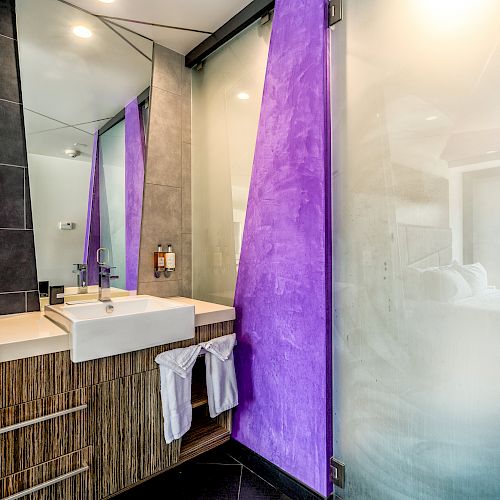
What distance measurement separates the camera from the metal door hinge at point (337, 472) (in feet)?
5.41

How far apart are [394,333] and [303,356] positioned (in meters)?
0.49

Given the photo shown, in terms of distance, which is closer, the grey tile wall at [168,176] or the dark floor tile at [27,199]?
the dark floor tile at [27,199]

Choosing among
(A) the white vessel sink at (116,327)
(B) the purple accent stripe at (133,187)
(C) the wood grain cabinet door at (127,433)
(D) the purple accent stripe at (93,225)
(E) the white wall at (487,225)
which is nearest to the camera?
(E) the white wall at (487,225)

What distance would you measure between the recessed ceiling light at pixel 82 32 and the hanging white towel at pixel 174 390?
6.51 ft

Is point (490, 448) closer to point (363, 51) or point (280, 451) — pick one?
point (280, 451)

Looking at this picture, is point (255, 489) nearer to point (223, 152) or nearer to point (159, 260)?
point (159, 260)

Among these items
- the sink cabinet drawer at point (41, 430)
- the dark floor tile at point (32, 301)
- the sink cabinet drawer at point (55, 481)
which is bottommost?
the sink cabinet drawer at point (55, 481)

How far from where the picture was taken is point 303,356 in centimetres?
178

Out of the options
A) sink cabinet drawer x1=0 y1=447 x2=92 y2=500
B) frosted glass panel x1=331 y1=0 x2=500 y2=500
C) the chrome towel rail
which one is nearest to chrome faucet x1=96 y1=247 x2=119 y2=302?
the chrome towel rail

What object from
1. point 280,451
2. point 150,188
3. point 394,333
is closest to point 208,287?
point 150,188

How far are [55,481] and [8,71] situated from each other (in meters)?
2.10

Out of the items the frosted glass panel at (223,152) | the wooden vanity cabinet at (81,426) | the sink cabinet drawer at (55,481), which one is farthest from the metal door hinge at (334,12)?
the sink cabinet drawer at (55,481)

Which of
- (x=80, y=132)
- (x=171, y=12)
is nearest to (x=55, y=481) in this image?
(x=80, y=132)

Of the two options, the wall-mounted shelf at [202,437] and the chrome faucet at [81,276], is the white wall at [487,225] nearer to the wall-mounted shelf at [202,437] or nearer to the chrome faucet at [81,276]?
the wall-mounted shelf at [202,437]
